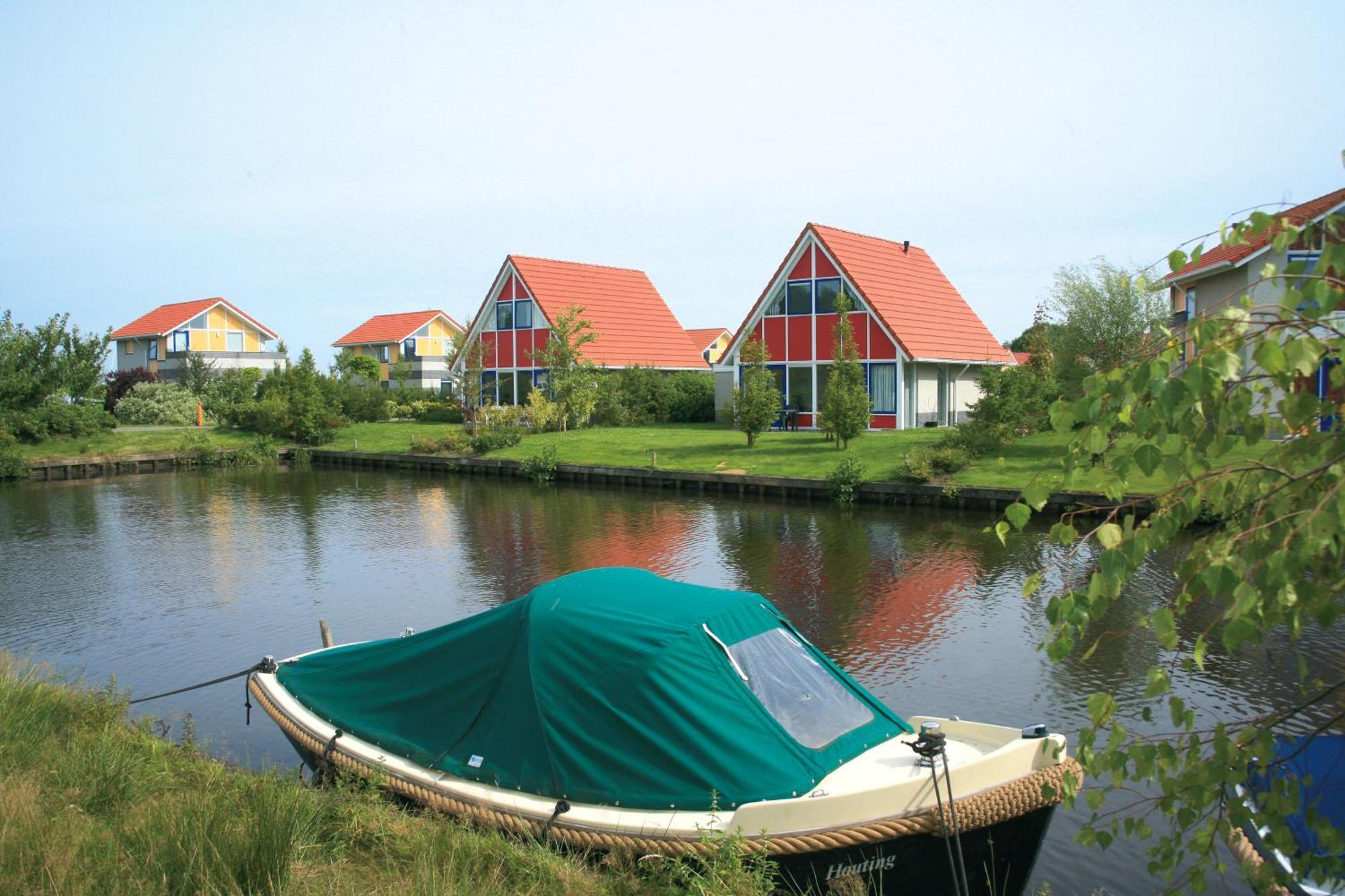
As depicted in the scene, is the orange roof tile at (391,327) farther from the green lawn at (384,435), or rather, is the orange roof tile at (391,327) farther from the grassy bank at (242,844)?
the grassy bank at (242,844)

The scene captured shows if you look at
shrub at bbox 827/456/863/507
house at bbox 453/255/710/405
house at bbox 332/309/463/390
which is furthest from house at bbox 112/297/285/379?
shrub at bbox 827/456/863/507

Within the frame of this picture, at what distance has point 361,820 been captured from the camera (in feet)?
23.8

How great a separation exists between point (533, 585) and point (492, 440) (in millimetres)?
22123

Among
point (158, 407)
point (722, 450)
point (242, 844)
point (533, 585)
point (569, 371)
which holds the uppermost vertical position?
point (569, 371)

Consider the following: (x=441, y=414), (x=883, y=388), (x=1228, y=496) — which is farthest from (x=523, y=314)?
(x=1228, y=496)

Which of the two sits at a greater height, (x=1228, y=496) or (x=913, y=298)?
(x=913, y=298)

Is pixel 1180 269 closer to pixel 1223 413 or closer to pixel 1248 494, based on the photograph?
pixel 1223 413

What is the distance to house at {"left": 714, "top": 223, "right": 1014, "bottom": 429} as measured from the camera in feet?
122

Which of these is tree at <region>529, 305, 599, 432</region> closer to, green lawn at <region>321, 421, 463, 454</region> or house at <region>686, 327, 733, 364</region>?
green lawn at <region>321, 421, 463, 454</region>

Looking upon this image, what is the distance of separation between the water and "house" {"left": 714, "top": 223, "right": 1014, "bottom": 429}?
34.3 feet

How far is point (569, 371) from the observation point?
43062 millimetres

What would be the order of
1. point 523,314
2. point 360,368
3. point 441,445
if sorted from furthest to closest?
point 360,368, point 523,314, point 441,445

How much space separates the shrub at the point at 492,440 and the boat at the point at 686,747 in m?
31.3

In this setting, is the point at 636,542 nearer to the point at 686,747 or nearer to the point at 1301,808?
the point at 686,747
